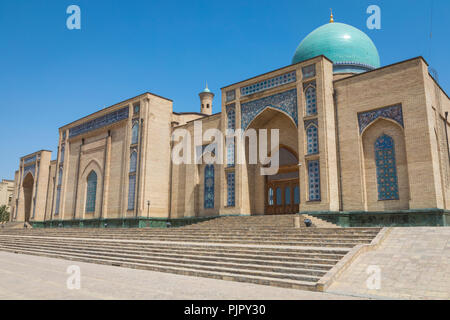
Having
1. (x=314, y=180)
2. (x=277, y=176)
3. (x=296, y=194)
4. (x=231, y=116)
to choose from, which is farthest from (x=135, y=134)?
(x=314, y=180)

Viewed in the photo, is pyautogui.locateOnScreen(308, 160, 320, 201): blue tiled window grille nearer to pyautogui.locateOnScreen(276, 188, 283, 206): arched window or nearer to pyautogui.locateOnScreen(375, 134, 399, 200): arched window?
pyautogui.locateOnScreen(375, 134, 399, 200): arched window

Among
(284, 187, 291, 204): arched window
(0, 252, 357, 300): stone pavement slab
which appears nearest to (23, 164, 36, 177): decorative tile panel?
(284, 187, 291, 204): arched window

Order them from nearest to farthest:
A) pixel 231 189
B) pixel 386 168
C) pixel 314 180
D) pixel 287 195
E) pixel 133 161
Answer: pixel 386 168, pixel 314 180, pixel 231 189, pixel 287 195, pixel 133 161

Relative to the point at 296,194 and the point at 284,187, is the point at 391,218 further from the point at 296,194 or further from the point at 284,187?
the point at 284,187

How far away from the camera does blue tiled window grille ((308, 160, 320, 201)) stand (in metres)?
12.9

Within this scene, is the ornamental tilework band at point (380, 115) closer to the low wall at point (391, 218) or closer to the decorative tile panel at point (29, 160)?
the low wall at point (391, 218)

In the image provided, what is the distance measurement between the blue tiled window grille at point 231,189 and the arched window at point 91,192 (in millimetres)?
10230

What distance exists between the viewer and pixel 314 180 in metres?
13.1

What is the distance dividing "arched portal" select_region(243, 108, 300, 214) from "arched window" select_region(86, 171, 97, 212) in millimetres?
11063

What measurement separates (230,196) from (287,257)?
342 inches

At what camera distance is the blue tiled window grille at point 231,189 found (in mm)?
15639

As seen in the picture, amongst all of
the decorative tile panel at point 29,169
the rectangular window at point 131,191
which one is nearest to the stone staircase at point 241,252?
the rectangular window at point 131,191

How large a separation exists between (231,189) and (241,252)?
7.71 metres
